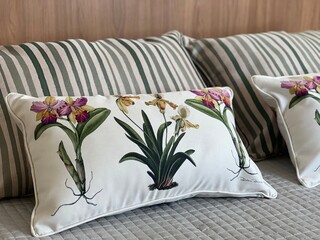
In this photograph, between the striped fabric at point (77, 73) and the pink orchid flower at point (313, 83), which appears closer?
the striped fabric at point (77, 73)

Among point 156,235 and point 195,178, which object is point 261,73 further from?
point 156,235

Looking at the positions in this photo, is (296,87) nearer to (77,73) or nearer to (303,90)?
(303,90)

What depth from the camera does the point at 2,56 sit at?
135 centimetres

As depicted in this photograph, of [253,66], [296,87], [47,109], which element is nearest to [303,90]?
[296,87]

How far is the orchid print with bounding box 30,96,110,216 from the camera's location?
1.13m

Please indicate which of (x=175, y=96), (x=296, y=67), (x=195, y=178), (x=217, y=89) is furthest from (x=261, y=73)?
(x=195, y=178)

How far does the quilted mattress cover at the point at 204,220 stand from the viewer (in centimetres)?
113

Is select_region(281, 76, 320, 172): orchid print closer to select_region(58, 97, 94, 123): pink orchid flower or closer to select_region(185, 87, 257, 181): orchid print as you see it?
select_region(185, 87, 257, 181): orchid print

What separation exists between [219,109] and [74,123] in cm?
35

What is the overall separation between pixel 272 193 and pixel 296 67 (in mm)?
486

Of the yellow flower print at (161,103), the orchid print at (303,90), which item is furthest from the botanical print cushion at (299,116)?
the yellow flower print at (161,103)

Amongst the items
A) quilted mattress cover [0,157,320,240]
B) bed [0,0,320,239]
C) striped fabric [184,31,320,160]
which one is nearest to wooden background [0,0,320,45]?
bed [0,0,320,239]

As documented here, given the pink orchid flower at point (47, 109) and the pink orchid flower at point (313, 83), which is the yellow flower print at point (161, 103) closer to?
the pink orchid flower at point (47, 109)

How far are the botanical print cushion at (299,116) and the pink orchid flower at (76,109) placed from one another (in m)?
0.51
